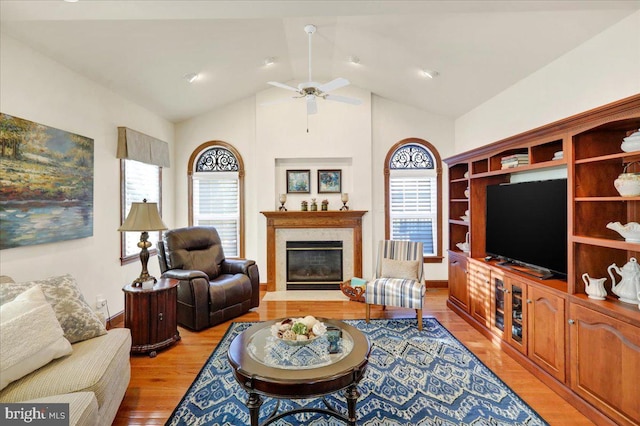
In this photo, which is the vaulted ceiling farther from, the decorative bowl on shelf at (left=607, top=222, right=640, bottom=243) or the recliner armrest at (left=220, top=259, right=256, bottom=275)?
the recliner armrest at (left=220, top=259, right=256, bottom=275)

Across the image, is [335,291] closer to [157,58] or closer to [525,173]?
[525,173]

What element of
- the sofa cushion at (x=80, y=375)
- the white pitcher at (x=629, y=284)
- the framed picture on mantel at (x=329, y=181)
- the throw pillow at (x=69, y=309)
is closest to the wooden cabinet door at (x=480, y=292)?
the white pitcher at (x=629, y=284)

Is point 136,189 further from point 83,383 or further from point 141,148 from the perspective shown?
point 83,383

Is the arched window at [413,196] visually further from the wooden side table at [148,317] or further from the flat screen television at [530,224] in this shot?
the wooden side table at [148,317]

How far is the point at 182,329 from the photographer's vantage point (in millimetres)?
3609

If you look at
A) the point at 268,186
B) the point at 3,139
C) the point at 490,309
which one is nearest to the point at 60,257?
the point at 3,139

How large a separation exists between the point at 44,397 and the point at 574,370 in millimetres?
3268

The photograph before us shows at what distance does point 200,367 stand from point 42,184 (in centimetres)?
212

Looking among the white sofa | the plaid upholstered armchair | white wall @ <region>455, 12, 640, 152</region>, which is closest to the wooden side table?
the white sofa

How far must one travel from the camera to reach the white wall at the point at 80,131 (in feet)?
8.44

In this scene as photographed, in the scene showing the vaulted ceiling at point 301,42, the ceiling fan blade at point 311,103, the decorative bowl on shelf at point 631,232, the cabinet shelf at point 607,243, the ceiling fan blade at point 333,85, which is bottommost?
the cabinet shelf at point 607,243

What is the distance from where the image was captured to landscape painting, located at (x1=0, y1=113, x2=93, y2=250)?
2475 millimetres

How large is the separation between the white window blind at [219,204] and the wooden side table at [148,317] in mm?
2428

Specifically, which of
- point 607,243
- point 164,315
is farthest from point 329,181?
point 607,243
